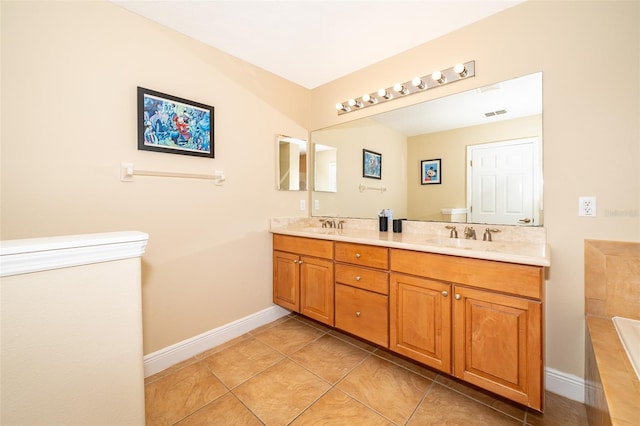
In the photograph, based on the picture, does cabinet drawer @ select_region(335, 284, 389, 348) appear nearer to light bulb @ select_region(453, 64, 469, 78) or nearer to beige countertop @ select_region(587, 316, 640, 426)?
beige countertop @ select_region(587, 316, 640, 426)

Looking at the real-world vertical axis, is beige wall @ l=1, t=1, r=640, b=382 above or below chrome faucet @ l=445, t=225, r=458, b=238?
above

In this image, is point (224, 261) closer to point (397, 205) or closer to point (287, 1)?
point (397, 205)

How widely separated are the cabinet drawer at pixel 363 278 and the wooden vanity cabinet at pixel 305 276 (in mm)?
96

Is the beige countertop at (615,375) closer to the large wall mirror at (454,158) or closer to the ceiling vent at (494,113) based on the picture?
the large wall mirror at (454,158)

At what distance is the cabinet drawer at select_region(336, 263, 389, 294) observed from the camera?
173 centimetres

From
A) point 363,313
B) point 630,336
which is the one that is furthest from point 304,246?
point 630,336

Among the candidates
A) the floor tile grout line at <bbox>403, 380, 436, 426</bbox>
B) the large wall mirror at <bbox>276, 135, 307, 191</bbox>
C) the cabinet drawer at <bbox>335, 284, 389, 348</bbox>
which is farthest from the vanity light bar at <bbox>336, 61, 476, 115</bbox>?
the floor tile grout line at <bbox>403, 380, 436, 426</bbox>

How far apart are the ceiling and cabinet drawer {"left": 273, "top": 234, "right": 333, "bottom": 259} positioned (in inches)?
61.3

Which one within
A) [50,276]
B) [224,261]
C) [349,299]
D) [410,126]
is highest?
[410,126]

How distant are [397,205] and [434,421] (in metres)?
1.46

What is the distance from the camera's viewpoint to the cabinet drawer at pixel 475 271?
1231 millimetres

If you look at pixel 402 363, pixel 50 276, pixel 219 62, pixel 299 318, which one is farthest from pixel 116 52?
pixel 402 363

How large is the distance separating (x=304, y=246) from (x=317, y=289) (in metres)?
0.36

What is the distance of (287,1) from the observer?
1641 mm
